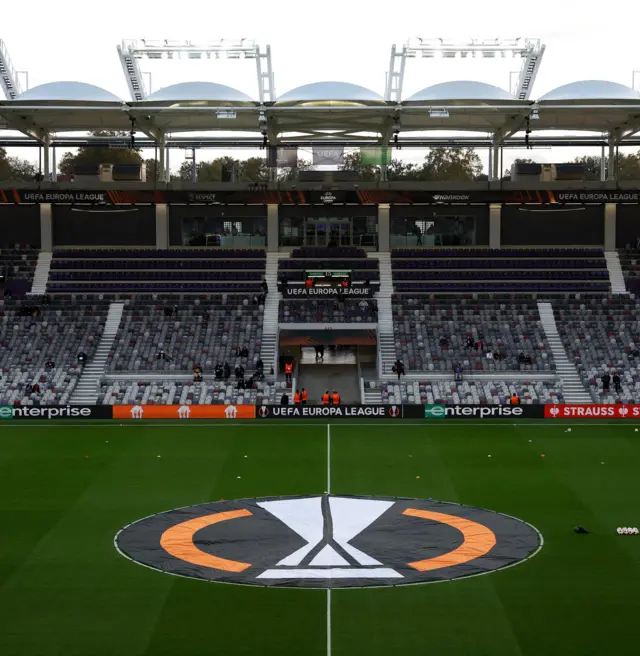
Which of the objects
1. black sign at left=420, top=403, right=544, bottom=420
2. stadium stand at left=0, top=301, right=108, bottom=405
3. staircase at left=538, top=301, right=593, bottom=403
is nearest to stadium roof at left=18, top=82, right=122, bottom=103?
stadium stand at left=0, top=301, right=108, bottom=405

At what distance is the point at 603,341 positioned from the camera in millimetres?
57438

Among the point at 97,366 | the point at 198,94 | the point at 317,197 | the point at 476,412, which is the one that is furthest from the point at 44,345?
the point at 476,412

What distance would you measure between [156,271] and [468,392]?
22766 millimetres

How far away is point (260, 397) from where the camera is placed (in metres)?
51.7

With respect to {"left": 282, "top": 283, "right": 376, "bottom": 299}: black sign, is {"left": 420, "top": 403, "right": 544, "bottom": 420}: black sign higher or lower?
lower

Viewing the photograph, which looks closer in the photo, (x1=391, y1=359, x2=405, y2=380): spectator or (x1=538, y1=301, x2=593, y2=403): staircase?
(x1=538, y1=301, x2=593, y2=403): staircase

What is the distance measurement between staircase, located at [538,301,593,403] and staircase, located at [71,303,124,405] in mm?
25197

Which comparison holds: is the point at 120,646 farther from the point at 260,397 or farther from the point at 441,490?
the point at 260,397

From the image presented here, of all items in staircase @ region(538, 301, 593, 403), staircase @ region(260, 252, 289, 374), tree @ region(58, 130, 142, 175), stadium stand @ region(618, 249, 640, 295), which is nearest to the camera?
staircase @ region(538, 301, 593, 403)

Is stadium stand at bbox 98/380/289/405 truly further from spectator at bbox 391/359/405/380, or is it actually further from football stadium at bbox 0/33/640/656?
spectator at bbox 391/359/405/380

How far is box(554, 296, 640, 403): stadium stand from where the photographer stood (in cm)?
5284

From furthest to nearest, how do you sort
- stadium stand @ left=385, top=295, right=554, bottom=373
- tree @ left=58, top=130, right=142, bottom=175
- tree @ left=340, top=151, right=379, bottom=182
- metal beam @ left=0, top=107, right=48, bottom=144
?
tree @ left=58, top=130, right=142, bottom=175, tree @ left=340, top=151, right=379, bottom=182, metal beam @ left=0, top=107, right=48, bottom=144, stadium stand @ left=385, top=295, right=554, bottom=373

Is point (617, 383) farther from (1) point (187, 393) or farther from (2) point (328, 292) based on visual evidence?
(1) point (187, 393)

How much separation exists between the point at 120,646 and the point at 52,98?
1722 inches
